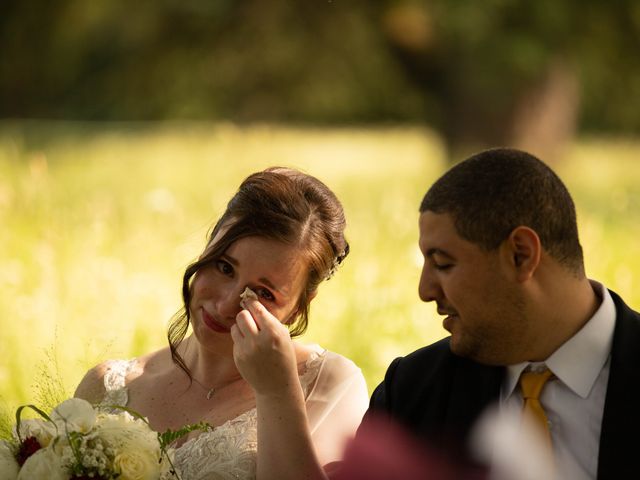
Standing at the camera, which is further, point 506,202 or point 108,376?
point 108,376

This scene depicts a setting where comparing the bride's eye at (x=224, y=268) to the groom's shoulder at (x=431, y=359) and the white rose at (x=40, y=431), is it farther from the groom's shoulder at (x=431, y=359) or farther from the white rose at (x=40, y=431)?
the white rose at (x=40, y=431)

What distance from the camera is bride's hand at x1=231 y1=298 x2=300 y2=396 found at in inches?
119

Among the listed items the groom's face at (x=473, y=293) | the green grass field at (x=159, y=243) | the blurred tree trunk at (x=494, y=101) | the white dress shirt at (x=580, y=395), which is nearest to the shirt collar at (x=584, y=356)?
the white dress shirt at (x=580, y=395)

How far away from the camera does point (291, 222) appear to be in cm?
337

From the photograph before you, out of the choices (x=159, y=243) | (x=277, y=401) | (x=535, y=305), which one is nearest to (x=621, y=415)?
(x=535, y=305)

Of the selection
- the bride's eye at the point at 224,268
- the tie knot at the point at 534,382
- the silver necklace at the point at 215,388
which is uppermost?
the bride's eye at the point at 224,268

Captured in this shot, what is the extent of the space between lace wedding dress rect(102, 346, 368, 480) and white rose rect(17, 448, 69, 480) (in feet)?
2.20

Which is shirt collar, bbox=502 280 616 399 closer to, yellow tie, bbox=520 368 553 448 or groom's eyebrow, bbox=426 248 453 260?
yellow tie, bbox=520 368 553 448

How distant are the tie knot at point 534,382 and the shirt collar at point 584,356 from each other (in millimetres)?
47

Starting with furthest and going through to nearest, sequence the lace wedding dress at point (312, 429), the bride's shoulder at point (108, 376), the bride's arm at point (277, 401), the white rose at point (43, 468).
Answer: the bride's shoulder at point (108, 376) < the lace wedding dress at point (312, 429) < the bride's arm at point (277, 401) < the white rose at point (43, 468)

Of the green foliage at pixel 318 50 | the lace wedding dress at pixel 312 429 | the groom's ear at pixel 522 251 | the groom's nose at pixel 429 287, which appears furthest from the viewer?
the green foliage at pixel 318 50

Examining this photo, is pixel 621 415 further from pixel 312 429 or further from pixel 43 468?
pixel 43 468

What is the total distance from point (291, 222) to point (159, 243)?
537cm

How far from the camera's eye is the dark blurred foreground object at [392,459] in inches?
116
